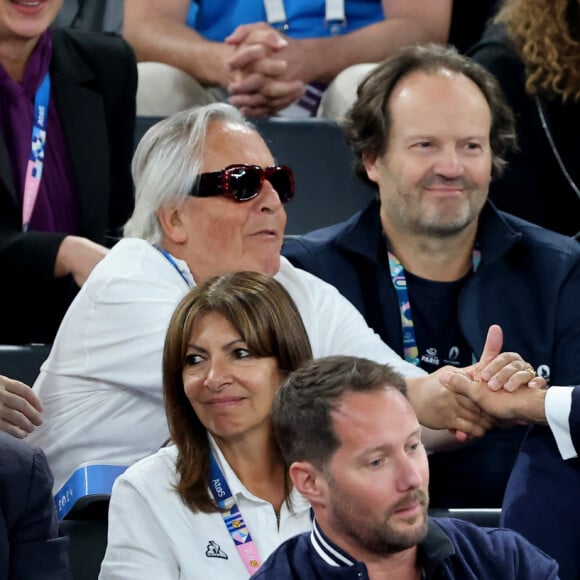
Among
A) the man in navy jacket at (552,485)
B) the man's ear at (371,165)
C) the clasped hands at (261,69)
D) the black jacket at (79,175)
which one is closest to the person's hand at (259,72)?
the clasped hands at (261,69)

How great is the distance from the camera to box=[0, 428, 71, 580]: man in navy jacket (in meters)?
2.11

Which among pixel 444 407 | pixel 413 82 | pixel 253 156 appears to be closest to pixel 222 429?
pixel 444 407

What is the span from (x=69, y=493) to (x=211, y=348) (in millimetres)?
371

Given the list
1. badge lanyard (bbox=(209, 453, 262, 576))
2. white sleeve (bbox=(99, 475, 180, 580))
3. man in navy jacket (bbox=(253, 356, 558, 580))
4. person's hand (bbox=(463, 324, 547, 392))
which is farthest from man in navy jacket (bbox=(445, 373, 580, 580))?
white sleeve (bbox=(99, 475, 180, 580))

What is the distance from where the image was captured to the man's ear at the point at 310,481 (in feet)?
6.61

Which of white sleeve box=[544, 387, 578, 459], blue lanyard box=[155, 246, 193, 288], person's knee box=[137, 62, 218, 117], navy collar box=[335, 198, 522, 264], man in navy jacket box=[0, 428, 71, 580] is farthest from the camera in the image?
person's knee box=[137, 62, 218, 117]

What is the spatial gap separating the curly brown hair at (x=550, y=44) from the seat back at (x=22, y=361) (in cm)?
139

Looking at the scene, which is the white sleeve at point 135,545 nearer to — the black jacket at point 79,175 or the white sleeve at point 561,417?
the white sleeve at point 561,417

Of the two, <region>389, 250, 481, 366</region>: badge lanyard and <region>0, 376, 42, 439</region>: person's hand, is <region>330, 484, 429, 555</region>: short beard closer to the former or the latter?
<region>0, 376, 42, 439</region>: person's hand

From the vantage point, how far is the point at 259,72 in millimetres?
3719

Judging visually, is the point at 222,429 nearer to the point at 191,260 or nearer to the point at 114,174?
the point at 191,260

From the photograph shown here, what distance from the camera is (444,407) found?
8.97 feet

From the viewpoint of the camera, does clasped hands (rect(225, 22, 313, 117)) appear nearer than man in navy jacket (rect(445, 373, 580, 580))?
No

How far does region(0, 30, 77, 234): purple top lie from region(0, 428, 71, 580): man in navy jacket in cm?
125
